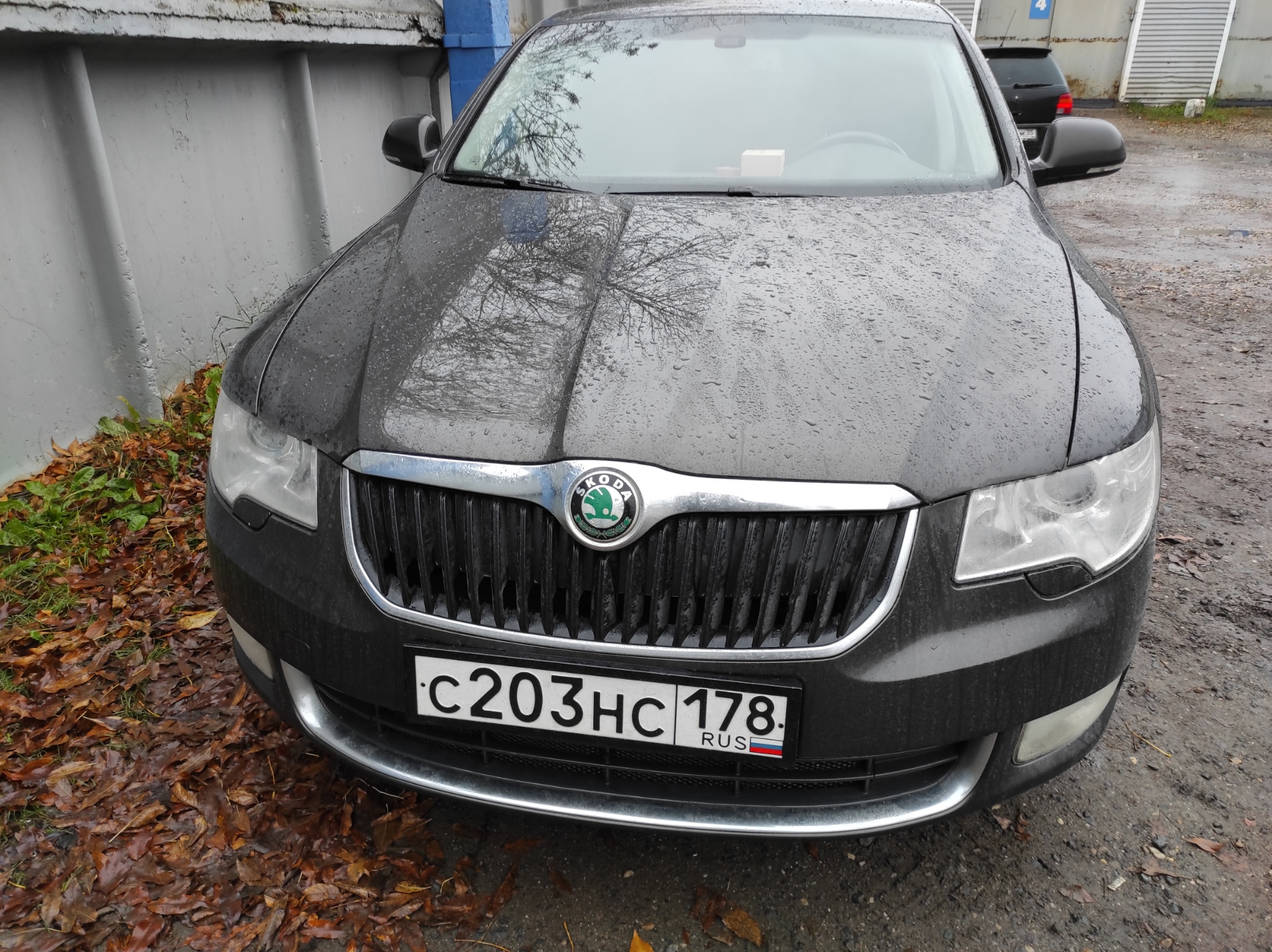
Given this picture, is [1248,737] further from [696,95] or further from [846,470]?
[696,95]

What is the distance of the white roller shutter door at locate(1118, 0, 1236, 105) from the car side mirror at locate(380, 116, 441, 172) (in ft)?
66.4

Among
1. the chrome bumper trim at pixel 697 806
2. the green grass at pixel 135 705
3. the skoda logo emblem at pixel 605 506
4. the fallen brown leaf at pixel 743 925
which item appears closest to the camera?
the skoda logo emblem at pixel 605 506

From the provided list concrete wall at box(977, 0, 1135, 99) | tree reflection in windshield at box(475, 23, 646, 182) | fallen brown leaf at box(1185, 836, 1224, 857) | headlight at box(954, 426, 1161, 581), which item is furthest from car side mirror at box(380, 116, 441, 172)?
concrete wall at box(977, 0, 1135, 99)

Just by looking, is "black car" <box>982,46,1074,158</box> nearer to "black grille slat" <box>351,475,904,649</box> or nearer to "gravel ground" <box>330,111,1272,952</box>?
"gravel ground" <box>330,111,1272,952</box>

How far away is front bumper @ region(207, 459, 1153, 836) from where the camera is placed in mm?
1422

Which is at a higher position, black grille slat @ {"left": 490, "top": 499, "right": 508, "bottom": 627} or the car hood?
the car hood

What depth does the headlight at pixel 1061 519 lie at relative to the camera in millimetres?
1452

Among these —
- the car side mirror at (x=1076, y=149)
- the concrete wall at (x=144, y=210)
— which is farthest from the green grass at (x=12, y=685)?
the car side mirror at (x=1076, y=149)

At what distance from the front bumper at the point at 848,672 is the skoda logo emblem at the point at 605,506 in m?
0.19

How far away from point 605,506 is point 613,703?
307 millimetres

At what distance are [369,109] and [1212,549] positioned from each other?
15.3ft

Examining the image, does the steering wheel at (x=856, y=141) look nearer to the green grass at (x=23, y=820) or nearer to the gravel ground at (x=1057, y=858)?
the gravel ground at (x=1057, y=858)

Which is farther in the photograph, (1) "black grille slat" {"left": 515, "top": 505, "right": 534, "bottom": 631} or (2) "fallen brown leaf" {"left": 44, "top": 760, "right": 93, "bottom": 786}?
(2) "fallen brown leaf" {"left": 44, "top": 760, "right": 93, "bottom": 786}

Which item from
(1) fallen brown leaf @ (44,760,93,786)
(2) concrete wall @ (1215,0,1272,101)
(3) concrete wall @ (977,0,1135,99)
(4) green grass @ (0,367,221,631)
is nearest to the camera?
(1) fallen brown leaf @ (44,760,93,786)
